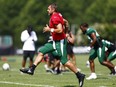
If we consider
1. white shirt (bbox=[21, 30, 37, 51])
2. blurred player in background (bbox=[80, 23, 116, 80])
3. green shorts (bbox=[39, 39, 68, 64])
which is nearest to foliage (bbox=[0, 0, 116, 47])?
white shirt (bbox=[21, 30, 37, 51])

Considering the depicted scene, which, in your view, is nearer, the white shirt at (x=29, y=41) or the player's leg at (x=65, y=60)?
the player's leg at (x=65, y=60)

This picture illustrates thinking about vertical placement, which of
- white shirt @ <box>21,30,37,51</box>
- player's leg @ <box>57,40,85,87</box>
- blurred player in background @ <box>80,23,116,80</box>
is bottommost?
player's leg @ <box>57,40,85,87</box>

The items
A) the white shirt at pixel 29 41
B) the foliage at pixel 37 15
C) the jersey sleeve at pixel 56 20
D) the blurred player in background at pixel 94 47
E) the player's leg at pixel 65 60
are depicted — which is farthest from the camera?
the foliage at pixel 37 15

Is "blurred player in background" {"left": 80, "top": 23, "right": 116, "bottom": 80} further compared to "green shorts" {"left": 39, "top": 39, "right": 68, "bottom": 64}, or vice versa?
"blurred player in background" {"left": 80, "top": 23, "right": 116, "bottom": 80}

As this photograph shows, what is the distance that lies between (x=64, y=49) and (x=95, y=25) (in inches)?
3326

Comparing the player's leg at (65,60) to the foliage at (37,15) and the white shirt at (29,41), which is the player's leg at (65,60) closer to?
the white shirt at (29,41)

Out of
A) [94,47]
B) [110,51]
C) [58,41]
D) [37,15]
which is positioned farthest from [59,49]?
[37,15]

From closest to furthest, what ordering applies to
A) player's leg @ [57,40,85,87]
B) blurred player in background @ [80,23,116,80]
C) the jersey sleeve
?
player's leg @ [57,40,85,87] → the jersey sleeve → blurred player in background @ [80,23,116,80]

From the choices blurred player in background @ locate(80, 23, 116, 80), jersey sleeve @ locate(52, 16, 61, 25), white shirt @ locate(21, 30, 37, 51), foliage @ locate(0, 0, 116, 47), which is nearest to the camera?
jersey sleeve @ locate(52, 16, 61, 25)

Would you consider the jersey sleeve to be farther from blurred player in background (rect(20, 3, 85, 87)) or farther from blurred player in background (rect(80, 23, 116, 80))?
blurred player in background (rect(80, 23, 116, 80))

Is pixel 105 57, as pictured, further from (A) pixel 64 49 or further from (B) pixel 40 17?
(B) pixel 40 17

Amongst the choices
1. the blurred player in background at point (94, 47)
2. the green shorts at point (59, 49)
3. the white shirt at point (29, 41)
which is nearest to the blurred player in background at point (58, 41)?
the green shorts at point (59, 49)

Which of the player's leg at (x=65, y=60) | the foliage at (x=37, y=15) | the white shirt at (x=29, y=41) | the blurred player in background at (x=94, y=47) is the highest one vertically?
the foliage at (x=37, y=15)

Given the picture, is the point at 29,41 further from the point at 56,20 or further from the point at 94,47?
the point at 56,20
